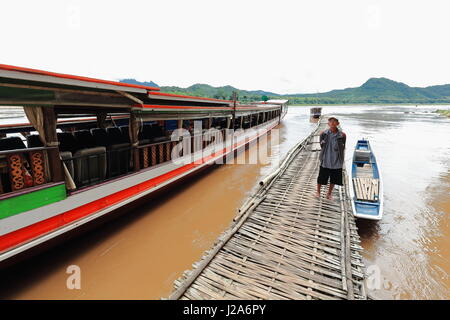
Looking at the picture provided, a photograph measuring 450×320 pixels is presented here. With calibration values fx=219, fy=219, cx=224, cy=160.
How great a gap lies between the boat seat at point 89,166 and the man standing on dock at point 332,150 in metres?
5.13

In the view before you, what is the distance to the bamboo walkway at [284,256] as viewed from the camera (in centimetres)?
316

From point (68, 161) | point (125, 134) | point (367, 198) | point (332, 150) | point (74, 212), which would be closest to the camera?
point (74, 212)

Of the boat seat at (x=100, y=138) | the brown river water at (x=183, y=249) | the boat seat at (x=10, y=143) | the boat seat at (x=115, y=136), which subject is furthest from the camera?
the boat seat at (x=115, y=136)

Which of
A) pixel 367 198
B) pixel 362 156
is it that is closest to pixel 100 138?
pixel 367 198

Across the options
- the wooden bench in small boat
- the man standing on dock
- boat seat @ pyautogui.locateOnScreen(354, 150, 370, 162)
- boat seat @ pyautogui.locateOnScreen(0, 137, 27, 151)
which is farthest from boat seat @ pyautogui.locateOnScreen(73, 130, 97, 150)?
boat seat @ pyautogui.locateOnScreen(354, 150, 370, 162)

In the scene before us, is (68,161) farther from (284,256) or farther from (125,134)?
(284,256)

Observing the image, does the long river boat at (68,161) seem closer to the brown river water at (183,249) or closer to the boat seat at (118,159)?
the boat seat at (118,159)

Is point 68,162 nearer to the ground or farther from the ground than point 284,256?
farther from the ground

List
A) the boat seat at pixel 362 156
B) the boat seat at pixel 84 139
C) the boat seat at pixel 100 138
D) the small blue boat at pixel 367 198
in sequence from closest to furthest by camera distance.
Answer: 1. the small blue boat at pixel 367 198
2. the boat seat at pixel 84 139
3. the boat seat at pixel 100 138
4. the boat seat at pixel 362 156

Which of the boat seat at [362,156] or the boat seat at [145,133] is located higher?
the boat seat at [145,133]

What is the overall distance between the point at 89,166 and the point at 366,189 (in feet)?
23.1

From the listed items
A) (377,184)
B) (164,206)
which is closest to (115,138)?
(164,206)

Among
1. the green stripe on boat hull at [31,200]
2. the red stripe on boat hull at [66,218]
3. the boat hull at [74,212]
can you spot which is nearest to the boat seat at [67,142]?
the boat hull at [74,212]

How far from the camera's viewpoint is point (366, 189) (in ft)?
19.7
